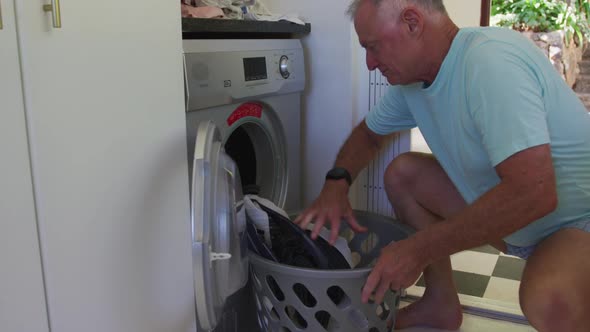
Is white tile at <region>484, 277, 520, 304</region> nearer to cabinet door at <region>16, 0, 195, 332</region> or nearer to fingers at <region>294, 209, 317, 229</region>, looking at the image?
fingers at <region>294, 209, 317, 229</region>

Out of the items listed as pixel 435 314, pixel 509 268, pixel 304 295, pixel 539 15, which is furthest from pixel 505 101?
→ pixel 539 15

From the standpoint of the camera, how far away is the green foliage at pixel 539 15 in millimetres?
6172

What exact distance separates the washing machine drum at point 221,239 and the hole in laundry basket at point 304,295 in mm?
69

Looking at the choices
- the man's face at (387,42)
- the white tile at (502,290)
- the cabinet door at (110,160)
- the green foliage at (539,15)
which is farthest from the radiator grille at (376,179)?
the green foliage at (539,15)

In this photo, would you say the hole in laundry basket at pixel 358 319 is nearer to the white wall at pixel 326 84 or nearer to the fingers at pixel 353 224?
the fingers at pixel 353 224

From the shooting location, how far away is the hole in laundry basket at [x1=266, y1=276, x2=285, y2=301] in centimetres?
124

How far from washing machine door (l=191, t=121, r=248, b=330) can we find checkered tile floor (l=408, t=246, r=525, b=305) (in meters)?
0.88

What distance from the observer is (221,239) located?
3.39 ft

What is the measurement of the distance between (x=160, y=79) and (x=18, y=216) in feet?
1.11

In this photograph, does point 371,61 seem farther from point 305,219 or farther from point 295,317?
point 295,317

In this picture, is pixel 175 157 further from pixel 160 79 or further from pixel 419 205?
pixel 419 205

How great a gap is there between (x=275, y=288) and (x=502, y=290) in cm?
90

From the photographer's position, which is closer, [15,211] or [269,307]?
[15,211]

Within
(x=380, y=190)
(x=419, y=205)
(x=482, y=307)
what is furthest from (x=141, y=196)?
(x=482, y=307)
